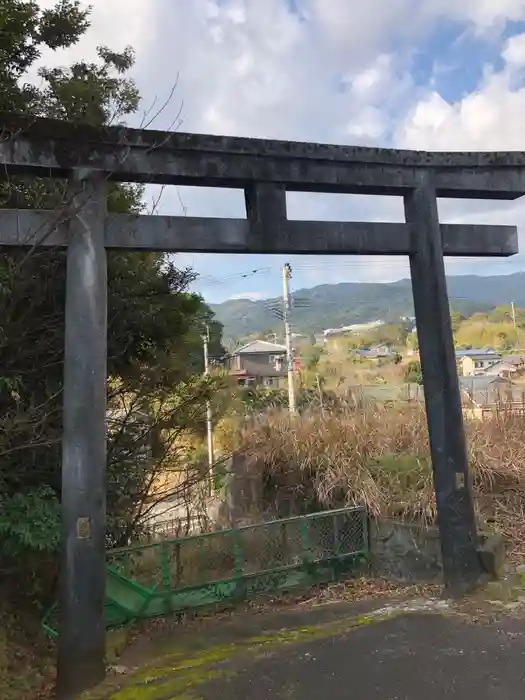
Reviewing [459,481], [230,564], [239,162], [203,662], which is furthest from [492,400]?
[203,662]

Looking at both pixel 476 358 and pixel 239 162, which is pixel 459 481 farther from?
pixel 476 358

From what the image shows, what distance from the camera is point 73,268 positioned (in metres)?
3.74

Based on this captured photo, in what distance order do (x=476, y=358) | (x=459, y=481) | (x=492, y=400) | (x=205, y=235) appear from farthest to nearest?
(x=476, y=358)
(x=492, y=400)
(x=459, y=481)
(x=205, y=235)

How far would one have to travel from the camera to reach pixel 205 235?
13.5 feet

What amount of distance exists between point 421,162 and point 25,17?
3004 mm

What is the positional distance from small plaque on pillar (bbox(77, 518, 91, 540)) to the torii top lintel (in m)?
2.11

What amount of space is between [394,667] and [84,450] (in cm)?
211

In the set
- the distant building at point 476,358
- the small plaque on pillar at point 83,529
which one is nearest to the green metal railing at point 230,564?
the small plaque on pillar at point 83,529

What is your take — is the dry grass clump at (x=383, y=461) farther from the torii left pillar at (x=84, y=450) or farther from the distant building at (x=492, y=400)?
the torii left pillar at (x=84, y=450)

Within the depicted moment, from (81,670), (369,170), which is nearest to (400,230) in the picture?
(369,170)

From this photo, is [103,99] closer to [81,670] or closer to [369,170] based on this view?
[369,170]

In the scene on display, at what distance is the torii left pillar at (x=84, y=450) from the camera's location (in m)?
3.49

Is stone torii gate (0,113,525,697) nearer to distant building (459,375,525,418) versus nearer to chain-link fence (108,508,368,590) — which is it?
chain-link fence (108,508,368,590)

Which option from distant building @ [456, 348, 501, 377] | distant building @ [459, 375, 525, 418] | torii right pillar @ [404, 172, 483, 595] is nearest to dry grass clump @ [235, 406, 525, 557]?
distant building @ [459, 375, 525, 418]
